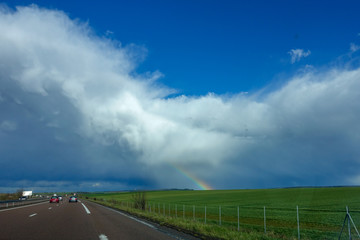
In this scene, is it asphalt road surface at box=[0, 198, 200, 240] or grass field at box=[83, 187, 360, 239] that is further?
grass field at box=[83, 187, 360, 239]

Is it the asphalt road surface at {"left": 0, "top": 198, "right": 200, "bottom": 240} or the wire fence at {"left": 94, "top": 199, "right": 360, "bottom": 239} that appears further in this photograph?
the wire fence at {"left": 94, "top": 199, "right": 360, "bottom": 239}

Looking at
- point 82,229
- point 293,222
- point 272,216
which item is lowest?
point 272,216

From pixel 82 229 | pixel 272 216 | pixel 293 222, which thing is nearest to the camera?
pixel 82 229

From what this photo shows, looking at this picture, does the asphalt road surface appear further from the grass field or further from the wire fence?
the wire fence

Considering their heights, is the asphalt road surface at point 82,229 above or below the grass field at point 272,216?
→ above

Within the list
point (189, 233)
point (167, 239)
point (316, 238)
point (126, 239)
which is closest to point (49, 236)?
point (126, 239)

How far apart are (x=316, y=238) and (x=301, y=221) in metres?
9.77

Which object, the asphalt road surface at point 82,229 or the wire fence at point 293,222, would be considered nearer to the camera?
the asphalt road surface at point 82,229

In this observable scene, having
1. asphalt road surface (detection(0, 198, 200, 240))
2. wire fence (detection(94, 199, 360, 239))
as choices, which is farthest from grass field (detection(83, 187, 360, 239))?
asphalt road surface (detection(0, 198, 200, 240))

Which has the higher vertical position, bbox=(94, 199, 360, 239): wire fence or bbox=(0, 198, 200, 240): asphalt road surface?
bbox=(0, 198, 200, 240): asphalt road surface

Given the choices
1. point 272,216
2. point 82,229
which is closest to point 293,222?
point 272,216

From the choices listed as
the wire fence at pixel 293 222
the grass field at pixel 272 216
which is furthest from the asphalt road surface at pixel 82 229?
the wire fence at pixel 293 222

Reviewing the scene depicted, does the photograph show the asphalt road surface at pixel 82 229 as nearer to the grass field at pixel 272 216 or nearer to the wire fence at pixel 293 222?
the grass field at pixel 272 216

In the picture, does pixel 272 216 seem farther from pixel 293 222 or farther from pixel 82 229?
pixel 82 229
